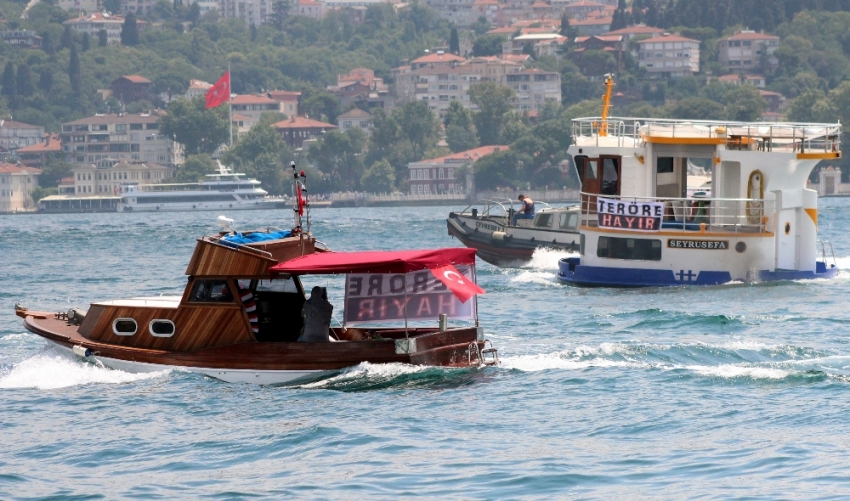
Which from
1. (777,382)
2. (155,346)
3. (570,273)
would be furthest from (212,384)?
(570,273)

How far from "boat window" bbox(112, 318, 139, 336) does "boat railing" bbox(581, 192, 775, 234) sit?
16.6m

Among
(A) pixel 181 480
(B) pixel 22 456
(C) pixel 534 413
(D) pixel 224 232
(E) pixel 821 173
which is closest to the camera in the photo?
(A) pixel 181 480

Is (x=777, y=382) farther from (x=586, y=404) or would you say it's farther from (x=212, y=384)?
(x=212, y=384)

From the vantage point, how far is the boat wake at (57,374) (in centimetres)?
2520

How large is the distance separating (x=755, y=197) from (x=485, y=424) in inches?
768

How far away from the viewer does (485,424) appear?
21672 millimetres

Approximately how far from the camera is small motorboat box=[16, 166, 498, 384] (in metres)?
24.2

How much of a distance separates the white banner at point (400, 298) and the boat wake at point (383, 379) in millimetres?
1023

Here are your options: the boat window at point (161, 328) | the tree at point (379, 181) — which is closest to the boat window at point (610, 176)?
the boat window at point (161, 328)

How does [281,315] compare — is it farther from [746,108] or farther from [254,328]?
[746,108]

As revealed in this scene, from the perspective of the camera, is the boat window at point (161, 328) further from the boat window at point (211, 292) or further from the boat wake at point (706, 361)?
the boat wake at point (706, 361)

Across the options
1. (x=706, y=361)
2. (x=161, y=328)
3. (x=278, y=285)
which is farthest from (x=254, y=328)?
(x=706, y=361)

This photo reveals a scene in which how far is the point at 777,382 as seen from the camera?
24.3 m

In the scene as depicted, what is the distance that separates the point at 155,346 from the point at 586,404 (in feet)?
21.8
